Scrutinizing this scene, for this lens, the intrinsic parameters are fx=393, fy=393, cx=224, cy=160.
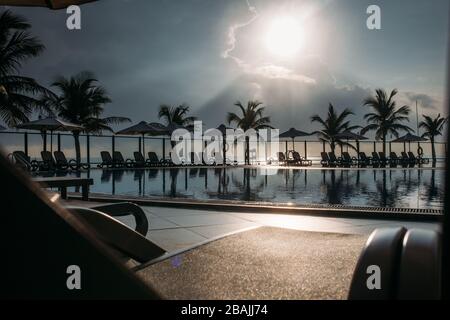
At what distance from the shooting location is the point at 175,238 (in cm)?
425

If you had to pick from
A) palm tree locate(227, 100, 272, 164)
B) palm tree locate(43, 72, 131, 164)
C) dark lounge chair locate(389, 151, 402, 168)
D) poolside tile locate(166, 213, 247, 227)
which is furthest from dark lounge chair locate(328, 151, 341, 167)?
poolside tile locate(166, 213, 247, 227)

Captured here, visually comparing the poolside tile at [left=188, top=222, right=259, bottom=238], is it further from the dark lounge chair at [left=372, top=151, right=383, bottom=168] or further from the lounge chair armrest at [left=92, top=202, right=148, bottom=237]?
the dark lounge chair at [left=372, top=151, right=383, bottom=168]

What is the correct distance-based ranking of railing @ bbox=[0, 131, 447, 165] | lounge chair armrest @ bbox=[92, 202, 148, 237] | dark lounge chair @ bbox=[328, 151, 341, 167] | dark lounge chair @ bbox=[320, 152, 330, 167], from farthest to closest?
dark lounge chair @ bbox=[320, 152, 330, 167] → dark lounge chair @ bbox=[328, 151, 341, 167] → railing @ bbox=[0, 131, 447, 165] → lounge chair armrest @ bbox=[92, 202, 148, 237]

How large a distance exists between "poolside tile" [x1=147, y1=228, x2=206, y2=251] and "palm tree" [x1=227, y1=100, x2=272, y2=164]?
95.2 feet

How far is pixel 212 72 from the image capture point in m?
25.5

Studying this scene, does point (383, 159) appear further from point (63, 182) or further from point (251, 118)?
point (63, 182)

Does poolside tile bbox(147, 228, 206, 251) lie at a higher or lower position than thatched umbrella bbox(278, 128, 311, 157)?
lower

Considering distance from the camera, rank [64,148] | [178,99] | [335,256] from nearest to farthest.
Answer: [335,256] < [64,148] < [178,99]

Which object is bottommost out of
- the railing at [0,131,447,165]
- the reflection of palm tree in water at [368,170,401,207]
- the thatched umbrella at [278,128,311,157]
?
the reflection of palm tree in water at [368,170,401,207]

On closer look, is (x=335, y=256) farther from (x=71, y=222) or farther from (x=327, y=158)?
(x=327, y=158)

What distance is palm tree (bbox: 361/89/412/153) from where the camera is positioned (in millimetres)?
34250

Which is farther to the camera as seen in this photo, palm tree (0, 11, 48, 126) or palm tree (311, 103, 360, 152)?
palm tree (311, 103, 360, 152)

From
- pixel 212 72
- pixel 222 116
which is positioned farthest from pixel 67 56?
pixel 222 116

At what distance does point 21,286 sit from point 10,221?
0.33 feet
